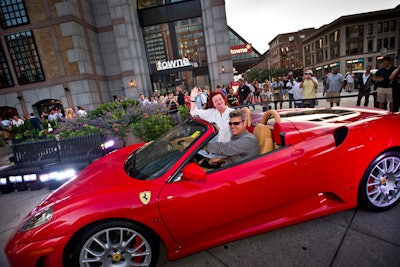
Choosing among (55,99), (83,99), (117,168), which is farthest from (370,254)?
(55,99)

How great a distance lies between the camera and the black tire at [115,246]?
1.69 m

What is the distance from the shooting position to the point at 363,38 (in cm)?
5100

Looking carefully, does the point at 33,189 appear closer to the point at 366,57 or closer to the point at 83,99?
the point at 83,99

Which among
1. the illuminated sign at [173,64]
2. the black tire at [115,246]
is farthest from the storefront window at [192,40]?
the black tire at [115,246]

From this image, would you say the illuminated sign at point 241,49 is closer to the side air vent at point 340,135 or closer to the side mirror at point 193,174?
the side air vent at point 340,135

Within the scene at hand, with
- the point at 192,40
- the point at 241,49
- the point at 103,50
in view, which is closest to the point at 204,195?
the point at 192,40

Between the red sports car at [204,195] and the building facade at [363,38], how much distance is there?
62361mm

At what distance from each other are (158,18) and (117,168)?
20.1 m

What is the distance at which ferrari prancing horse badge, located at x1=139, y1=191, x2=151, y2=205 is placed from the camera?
172cm

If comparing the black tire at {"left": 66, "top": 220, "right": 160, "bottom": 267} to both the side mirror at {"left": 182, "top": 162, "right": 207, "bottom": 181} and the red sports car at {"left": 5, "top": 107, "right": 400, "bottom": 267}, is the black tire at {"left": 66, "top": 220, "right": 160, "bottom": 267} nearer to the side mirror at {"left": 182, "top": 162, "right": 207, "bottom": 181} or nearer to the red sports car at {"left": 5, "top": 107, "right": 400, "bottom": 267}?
the red sports car at {"left": 5, "top": 107, "right": 400, "bottom": 267}

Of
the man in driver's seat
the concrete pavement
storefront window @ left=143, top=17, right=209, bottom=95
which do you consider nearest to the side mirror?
the man in driver's seat

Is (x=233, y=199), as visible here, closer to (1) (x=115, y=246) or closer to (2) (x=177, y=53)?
(1) (x=115, y=246)

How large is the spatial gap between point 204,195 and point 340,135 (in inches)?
58.8

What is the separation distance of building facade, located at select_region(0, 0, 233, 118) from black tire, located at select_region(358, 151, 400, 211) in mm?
16423
